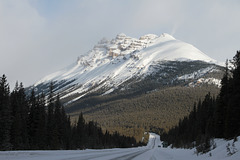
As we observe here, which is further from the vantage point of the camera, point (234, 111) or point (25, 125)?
point (25, 125)

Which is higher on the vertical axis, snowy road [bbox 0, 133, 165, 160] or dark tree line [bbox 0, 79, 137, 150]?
dark tree line [bbox 0, 79, 137, 150]

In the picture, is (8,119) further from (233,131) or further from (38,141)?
(233,131)

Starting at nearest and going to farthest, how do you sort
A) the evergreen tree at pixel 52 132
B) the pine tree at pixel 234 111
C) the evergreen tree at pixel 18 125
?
the pine tree at pixel 234 111 < the evergreen tree at pixel 18 125 < the evergreen tree at pixel 52 132

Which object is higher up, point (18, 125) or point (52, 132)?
point (18, 125)

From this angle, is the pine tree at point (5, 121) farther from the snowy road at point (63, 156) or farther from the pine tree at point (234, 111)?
the pine tree at point (234, 111)

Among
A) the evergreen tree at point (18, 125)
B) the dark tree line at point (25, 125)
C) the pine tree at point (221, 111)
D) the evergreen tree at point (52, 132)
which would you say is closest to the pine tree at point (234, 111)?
the pine tree at point (221, 111)

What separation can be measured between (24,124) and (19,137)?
4402 mm

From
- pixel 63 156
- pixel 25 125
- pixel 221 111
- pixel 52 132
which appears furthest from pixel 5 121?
pixel 221 111

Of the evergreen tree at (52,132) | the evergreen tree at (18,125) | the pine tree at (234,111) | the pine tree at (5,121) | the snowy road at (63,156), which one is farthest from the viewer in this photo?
the evergreen tree at (52,132)

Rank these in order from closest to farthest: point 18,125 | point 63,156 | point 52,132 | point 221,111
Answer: point 63,156
point 221,111
point 18,125
point 52,132

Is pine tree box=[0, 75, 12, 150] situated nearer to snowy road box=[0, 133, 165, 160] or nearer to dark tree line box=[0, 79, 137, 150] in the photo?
dark tree line box=[0, 79, 137, 150]

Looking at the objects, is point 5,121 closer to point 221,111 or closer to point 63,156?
point 63,156

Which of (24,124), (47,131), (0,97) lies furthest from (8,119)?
(47,131)

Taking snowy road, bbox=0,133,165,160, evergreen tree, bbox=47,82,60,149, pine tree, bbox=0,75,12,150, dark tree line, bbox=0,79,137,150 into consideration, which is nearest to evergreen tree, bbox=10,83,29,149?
dark tree line, bbox=0,79,137,150
